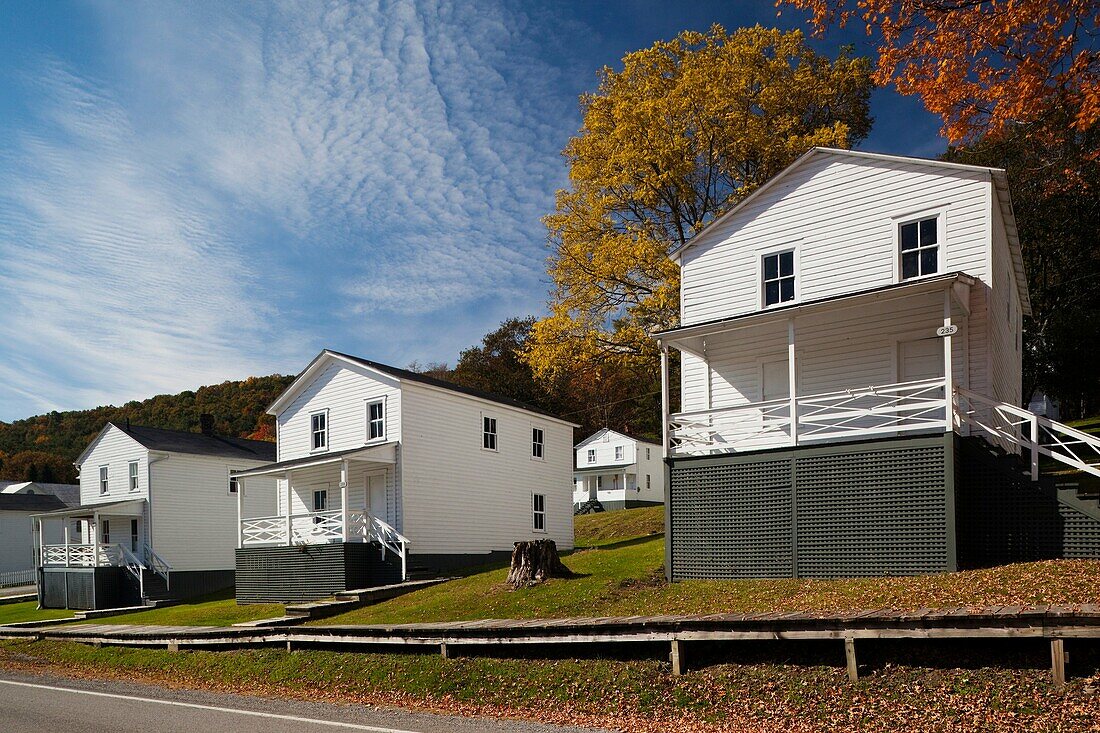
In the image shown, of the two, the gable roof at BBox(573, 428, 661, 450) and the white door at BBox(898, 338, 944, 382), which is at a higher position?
the white door at BBox(898, 338, 944, 382)

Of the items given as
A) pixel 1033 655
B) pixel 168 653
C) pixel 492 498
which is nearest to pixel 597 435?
pixel 492 498

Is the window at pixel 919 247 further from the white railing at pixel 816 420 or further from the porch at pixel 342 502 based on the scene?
the porch at pixel 342 502

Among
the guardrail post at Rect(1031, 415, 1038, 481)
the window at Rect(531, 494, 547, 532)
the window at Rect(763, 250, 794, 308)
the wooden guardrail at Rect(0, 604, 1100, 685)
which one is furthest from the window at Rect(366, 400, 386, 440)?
the guardrail post at Rect(1031, 415, 1038, 481)

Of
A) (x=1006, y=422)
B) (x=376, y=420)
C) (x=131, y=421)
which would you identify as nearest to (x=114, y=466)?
(x=376, y=420)

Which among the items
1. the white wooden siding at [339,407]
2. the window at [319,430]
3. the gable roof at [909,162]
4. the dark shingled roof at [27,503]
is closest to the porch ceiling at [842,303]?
the gable roof at [909,162]

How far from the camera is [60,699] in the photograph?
13.6 meters

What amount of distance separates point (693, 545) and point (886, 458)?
3.82m

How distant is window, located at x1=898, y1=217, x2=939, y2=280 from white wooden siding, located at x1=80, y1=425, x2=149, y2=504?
100ft

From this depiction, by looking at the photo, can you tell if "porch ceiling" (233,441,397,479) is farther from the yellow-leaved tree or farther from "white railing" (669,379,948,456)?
"white railing" (669,379,948,456)

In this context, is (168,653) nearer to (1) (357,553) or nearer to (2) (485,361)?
(1) (357,553)

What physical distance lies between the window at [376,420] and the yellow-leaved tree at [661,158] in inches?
232

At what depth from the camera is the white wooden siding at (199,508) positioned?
35406 millimetres

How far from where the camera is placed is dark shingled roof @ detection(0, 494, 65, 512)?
49.4m

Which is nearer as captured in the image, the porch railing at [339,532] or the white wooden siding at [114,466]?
the porch railing at [339,532]
